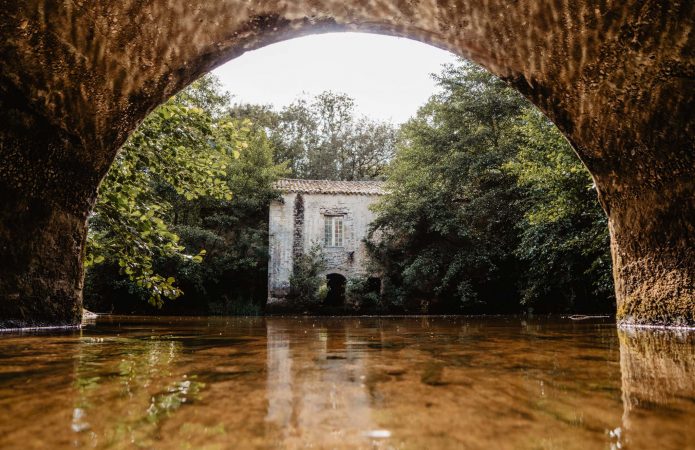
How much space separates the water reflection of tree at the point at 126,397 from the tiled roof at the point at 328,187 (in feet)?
59.8

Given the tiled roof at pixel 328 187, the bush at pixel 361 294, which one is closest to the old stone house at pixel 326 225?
the tiled roof at pixel 328 187

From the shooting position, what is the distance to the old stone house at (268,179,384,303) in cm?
1920

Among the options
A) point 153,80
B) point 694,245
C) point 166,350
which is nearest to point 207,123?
point 153,80

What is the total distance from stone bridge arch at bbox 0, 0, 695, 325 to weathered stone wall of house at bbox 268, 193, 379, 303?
1534 cm

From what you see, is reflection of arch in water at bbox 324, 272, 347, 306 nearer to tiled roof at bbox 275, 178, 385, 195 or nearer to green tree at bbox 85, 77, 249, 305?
tiled roof at bbox 275, 178, 385, 195

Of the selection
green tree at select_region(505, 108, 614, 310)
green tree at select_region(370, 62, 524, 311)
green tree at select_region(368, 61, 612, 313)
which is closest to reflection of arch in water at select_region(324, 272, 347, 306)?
green tree at select_region(368, 61, 612, 313)

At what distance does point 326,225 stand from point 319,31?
632 inches

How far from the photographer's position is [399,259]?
18562mm

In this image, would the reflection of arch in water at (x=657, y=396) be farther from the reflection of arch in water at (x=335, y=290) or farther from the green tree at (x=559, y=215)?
the reflection of arch in water at (x=335, y=290)

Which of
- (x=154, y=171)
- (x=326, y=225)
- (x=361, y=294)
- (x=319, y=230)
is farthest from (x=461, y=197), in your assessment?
(x=154, y=171)

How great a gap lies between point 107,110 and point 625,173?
4.02 m

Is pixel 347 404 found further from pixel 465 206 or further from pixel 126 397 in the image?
pixel 465 206

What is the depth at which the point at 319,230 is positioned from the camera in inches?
768

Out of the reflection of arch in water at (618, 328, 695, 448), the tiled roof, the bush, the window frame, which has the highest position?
the tiled roof
